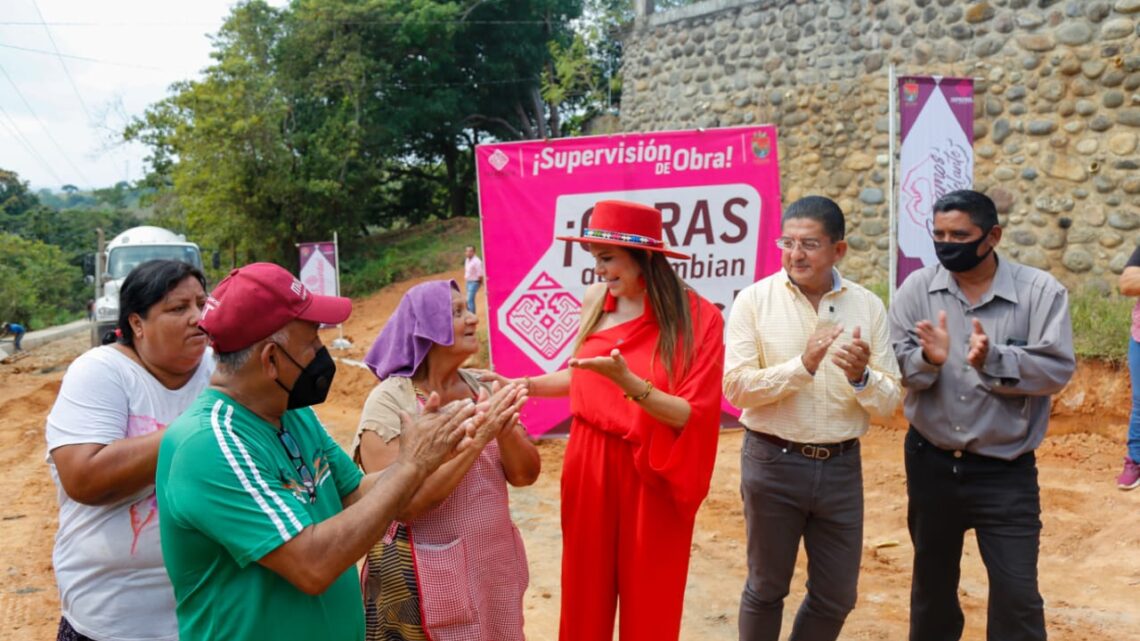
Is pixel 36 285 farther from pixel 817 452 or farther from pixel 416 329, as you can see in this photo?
pixel 817 452

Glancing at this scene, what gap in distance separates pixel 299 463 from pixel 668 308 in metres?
1.61

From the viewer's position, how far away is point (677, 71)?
13.2 m

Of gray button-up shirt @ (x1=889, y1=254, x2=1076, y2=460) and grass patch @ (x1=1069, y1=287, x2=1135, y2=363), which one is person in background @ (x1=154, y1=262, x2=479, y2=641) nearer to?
gray button-up shirt @ (x1=889, y1=254, x2=1076, y2=460)

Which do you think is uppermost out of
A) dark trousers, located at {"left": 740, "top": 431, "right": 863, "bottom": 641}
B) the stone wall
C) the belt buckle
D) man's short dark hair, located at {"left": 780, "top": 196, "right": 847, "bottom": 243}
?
the stone wall

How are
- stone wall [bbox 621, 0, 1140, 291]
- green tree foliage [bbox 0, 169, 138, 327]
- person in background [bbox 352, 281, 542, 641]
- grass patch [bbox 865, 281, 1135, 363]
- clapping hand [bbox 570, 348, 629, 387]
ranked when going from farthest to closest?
green tree foliage [bbox 0, 169, 138, 327], stone wall [bbox 621, 0, 1140, 291], grass patch [bbox 865, 281, 1135, 363], clapping hand [bbox 570, 348, 629, 387], person in background [bbox 352, 281, 542, 641]

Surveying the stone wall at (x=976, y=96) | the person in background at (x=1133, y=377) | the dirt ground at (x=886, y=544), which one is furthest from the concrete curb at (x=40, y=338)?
the person in background at (x=1133, y=377)

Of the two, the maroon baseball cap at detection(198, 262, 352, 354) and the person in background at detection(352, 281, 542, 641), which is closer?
the maroon baseball cap at detection(198, 262, 352, 354)

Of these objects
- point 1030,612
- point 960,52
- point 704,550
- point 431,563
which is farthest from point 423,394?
point 960,52

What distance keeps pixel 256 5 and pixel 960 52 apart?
1958 cm

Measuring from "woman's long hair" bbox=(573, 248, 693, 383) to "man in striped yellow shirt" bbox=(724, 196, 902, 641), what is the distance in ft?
1.29

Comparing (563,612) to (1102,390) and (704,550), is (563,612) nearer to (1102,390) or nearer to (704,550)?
(704,550)

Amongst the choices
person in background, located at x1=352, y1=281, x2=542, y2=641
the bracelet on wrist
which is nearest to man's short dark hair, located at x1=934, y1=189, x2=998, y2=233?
the bracelet on wrist

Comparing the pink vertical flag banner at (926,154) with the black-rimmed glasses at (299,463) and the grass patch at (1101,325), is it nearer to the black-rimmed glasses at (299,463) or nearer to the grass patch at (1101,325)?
the grass patch at (1101,325)

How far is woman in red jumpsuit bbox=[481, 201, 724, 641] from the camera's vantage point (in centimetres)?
329
